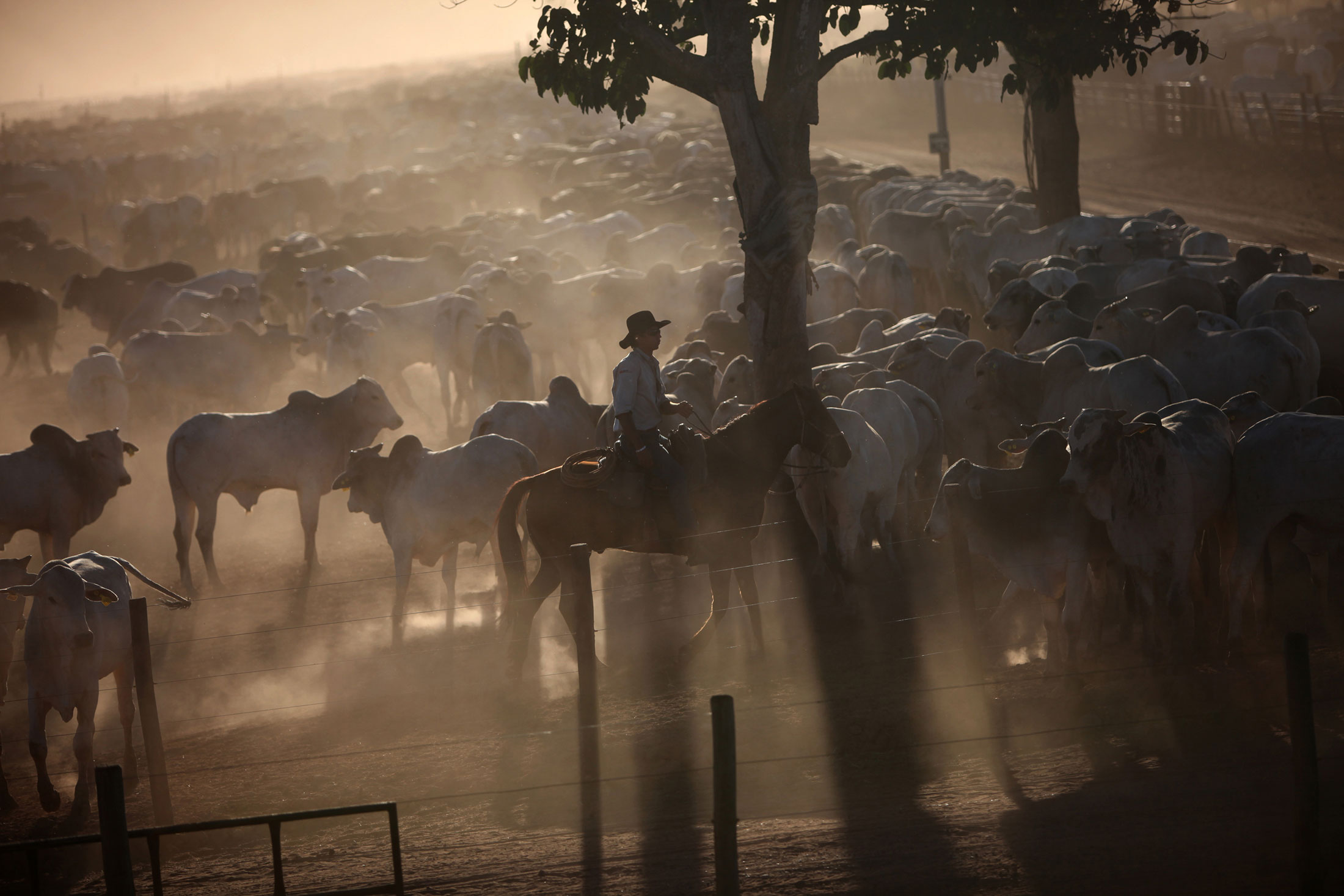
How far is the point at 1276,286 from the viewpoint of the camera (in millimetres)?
13828

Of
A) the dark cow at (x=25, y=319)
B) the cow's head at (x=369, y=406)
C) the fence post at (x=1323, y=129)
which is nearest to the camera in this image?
the cow's head at (x=369, y=406)

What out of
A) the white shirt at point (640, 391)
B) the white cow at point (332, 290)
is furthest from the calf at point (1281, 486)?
the white cow at point (332, 290)

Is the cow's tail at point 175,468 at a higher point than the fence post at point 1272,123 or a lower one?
lower

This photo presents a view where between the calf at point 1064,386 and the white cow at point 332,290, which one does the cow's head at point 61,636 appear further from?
the white cow at point 332,290

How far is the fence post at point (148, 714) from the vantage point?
24.6ft

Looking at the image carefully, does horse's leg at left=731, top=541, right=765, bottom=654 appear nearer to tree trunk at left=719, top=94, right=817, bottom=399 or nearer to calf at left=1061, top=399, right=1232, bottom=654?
tree trunk at left=719, top=94, right=817, bottom=399

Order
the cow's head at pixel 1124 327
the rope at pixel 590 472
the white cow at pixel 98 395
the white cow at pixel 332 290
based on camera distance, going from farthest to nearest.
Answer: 1. the white cow at pixel 332 290
2. the white cow at pixel 98 395
3. the cow's head at pixel 1124 327
4. the rope at pixel 590 472

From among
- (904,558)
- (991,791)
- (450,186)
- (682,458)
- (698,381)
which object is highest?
(450,186)

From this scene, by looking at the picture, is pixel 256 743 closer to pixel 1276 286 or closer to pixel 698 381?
pixel 698 381

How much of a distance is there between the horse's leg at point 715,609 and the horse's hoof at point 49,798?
4249 millimetres

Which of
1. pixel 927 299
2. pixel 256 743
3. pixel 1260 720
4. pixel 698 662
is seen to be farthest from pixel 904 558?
pixel 927 299

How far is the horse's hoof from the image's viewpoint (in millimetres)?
7949

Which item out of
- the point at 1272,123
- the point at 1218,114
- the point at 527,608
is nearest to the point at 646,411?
the point at 527,608

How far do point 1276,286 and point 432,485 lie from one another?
9.38 meters
